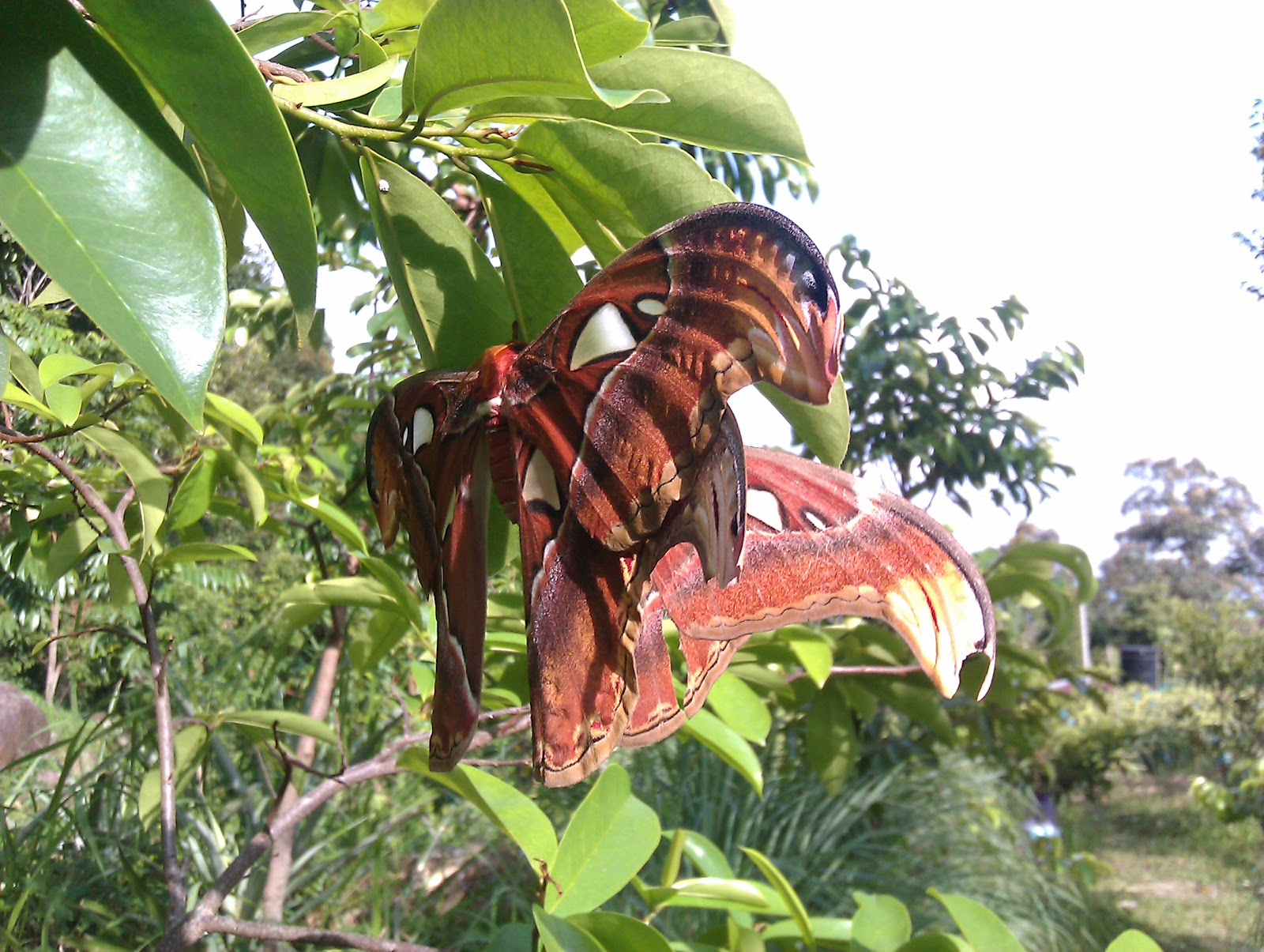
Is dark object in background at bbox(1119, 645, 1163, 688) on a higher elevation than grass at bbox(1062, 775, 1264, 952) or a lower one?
lower

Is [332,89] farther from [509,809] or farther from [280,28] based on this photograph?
[509,809]

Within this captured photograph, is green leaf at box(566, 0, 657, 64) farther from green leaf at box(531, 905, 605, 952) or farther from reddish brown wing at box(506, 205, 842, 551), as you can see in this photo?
green leaf at box(531, 905, 605, 952)

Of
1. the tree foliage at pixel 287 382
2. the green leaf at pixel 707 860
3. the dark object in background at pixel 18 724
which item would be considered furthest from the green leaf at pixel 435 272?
the dark object in background at pixel 18 724

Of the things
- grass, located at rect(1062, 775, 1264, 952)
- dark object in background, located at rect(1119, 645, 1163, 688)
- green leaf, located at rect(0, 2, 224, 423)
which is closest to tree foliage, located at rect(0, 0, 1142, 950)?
green leaf, located at rect(0, 2, 224, 423)

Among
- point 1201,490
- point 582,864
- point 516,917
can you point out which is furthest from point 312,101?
point 1201,490

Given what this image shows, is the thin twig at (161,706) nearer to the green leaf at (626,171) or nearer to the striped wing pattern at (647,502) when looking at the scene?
the striped wing pattern at (647,502)

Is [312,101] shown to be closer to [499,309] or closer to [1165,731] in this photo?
[499,309]
